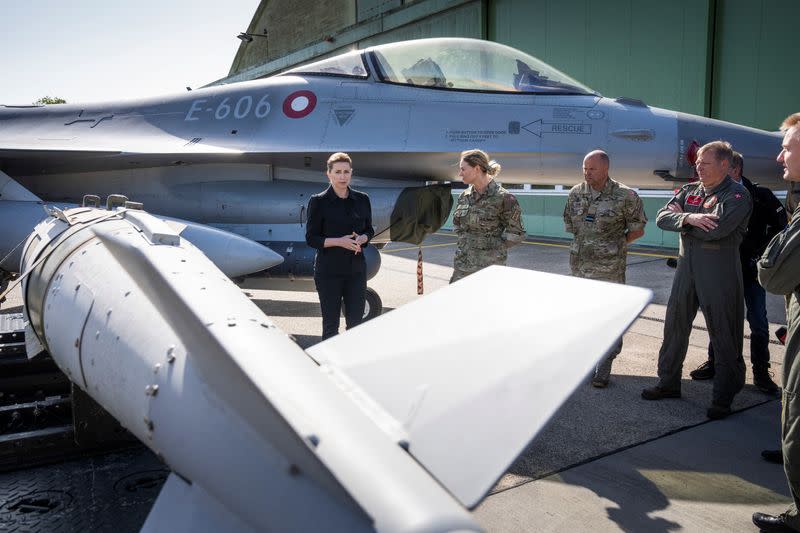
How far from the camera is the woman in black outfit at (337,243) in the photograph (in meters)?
4.23

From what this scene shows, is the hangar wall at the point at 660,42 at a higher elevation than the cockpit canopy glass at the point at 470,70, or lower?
higher

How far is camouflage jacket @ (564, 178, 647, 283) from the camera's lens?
4.46 meters

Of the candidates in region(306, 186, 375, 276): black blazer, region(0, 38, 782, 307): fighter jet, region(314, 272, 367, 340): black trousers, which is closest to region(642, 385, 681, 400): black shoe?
region(314, 272, 367, 340): black trousers

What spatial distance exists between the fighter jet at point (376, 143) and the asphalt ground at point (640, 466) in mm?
2113

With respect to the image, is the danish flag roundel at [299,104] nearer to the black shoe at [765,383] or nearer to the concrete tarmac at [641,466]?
the concrete tarmac at [641,466]

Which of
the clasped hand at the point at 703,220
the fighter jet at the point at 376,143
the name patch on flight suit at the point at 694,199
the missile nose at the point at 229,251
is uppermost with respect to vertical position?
the fighter jet at the point at 376,143

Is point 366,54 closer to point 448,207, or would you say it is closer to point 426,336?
point 448,207

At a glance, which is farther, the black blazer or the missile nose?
the missile nose

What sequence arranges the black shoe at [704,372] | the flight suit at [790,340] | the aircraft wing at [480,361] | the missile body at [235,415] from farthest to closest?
the black shoe at [704,372], the flight suit at [790,340], the aircraft wing at [480,361], the missile body at [235,415]

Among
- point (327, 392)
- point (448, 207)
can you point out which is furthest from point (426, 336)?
point (448, 207)

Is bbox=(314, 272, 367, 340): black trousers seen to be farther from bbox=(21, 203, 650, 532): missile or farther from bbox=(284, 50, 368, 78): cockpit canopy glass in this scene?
bbox=(284, 50, 368, 78): cockpit canopy glass

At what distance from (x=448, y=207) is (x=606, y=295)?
4.43 meters

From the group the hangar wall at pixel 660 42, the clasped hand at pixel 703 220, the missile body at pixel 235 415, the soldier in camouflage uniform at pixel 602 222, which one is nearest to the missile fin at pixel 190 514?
the missile body at pixel 235 415

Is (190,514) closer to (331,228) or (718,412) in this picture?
(331,228)
